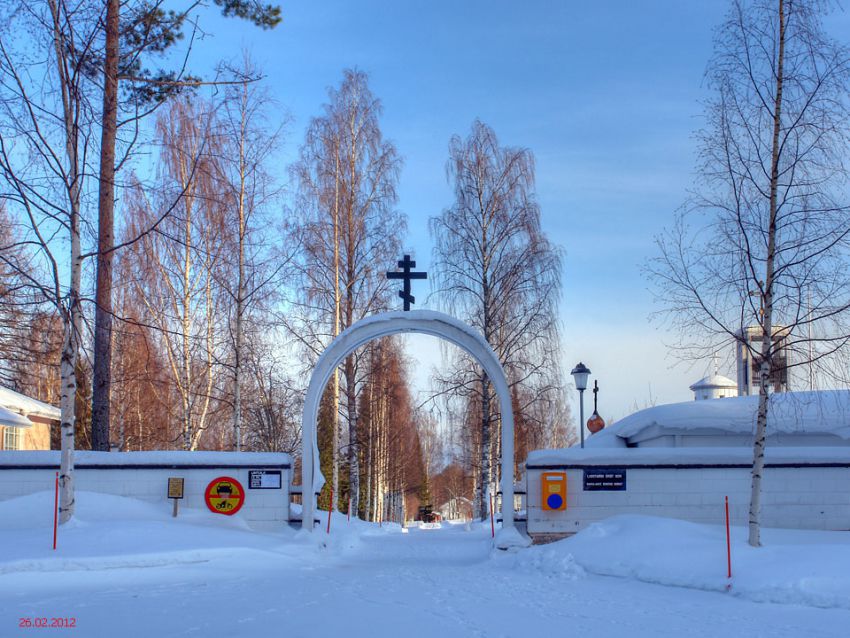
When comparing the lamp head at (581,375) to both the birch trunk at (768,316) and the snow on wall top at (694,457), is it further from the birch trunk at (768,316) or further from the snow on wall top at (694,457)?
the birch trunk at (768,316)

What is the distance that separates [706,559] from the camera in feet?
38.7

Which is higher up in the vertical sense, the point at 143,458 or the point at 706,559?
the point at 143,458

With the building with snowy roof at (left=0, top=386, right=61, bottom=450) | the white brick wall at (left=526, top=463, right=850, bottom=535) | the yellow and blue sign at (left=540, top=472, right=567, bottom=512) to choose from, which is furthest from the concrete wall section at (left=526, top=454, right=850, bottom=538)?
the building with snowy roof at (left=0, top=386, right=61, bottom=450)

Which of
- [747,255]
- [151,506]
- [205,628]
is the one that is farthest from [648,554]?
[151,506]

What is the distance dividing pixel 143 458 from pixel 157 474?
0.40 m

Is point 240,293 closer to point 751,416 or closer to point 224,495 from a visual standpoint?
point 224,495

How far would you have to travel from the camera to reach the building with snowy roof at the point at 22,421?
29.8 meters

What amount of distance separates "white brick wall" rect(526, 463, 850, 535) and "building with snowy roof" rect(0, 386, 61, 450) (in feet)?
70.8

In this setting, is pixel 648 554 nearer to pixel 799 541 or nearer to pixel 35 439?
pixel 799 541

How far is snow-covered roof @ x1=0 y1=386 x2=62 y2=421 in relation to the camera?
30922 mm

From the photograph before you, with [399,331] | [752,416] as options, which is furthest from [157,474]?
[752,416]

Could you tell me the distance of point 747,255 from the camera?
12523 mm

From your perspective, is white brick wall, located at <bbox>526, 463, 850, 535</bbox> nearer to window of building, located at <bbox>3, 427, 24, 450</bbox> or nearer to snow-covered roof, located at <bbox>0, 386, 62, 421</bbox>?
snow-covered roof, located at <bbox>0, 386, 62, 421</bbox>

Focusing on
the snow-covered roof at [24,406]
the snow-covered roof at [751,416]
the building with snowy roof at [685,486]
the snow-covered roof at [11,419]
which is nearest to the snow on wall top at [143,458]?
the building with snowy roof at [685,486]
